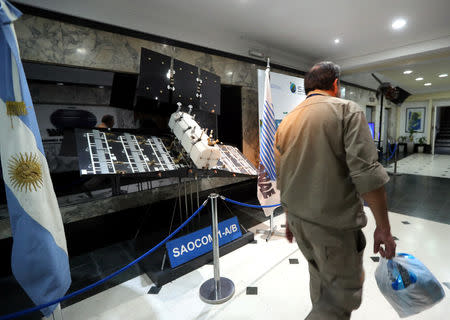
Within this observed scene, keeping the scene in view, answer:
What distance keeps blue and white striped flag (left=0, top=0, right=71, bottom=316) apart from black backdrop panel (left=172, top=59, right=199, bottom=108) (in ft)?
4.86

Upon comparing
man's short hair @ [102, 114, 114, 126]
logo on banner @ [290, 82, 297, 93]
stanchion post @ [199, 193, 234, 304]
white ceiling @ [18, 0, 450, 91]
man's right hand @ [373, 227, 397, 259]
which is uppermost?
white ceiling @ [18, 0, 450, 91]

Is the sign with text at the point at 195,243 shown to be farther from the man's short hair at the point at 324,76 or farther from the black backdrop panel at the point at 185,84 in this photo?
the man's short hair at the point at 324,76

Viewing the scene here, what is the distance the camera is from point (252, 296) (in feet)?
7.34

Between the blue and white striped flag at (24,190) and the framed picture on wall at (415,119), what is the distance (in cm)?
1686

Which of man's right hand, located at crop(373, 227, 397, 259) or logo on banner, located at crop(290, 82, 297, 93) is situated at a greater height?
logo on banner, located at crop(290, 82, 297, 93)

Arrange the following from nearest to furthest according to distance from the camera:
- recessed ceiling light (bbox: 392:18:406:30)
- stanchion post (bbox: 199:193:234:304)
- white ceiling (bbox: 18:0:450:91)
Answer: stanchion post (bbox: 199:193:234:304)
white ceiling (bbox: 18:0:450:91)
recessed ceiling light (bbox: 392:18:406:30)

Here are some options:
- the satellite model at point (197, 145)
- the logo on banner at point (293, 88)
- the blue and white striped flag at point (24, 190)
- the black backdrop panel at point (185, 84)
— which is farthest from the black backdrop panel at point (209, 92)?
the logo on banner at point (293, 88)

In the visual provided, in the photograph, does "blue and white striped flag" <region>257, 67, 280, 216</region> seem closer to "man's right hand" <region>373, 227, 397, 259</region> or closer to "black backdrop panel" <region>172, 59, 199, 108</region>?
"black backdrop panel" <region>172, 59, 199, 108</region>

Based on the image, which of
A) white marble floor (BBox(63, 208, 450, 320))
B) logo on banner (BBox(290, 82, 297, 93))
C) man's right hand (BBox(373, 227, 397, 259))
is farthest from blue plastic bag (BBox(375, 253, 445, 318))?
logo on banner (BBox(290, 82, 297, 93))

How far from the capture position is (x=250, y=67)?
5.00 m

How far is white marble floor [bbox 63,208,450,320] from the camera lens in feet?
6.64

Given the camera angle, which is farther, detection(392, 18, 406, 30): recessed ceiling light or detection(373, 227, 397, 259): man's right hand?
detection(392, 18, 406, 30): recessed ceiling light

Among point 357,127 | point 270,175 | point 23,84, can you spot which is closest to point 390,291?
point 357,127

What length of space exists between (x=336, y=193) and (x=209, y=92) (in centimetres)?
238
